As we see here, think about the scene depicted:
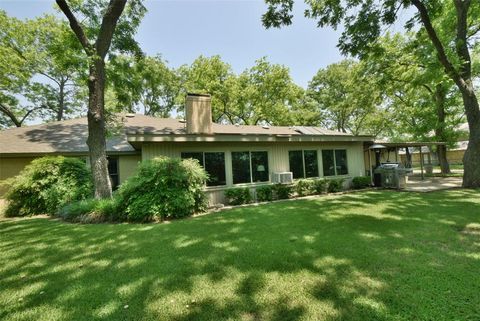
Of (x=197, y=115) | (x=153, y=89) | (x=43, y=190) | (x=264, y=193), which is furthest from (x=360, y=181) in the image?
(x=153, y=89)

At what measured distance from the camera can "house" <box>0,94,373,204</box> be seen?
28.8 feet

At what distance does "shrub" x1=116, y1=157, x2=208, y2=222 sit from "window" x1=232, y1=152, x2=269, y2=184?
253cm

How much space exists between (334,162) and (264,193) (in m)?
4.81

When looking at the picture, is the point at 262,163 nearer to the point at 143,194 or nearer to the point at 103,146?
the point at 143,194

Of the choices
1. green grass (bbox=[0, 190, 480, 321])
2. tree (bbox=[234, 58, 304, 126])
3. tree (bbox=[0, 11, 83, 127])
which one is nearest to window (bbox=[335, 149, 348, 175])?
green grass (bbox=[0, 190, 480, 321])

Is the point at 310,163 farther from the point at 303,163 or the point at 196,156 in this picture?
the point at 196,156

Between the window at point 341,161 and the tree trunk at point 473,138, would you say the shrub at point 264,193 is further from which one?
the tree trunk at point 473,138

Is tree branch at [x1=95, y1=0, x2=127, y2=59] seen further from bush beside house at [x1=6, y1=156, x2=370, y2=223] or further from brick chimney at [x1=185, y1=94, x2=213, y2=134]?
bush beside house at [x1=6, y1=156, x2=370, y2=223]

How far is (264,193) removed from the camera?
9.49 metres

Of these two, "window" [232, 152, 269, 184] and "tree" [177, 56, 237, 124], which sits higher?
"tree" [177, 56, 237, 124]

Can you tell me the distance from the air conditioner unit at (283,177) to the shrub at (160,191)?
4.00m

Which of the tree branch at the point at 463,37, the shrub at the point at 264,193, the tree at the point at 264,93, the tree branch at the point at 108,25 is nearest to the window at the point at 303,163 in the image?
the shrub at the point at 264,193

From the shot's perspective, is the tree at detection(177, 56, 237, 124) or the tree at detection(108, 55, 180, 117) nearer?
the tree at detection(108, 55, 180, 117)

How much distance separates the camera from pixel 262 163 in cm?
1020
